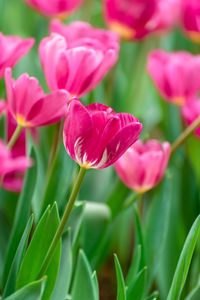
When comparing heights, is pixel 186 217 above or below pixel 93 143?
below

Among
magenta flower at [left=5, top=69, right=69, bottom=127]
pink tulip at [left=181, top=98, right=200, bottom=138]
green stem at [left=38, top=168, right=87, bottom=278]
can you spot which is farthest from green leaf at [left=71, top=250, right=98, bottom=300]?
pink tulip at [left=181, top=98, right=200, bottom=138]

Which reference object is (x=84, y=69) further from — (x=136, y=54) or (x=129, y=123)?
(x=136, y=54)

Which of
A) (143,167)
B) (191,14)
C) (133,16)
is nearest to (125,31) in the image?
(133,16)

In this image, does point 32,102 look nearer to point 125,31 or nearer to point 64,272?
point 64,272

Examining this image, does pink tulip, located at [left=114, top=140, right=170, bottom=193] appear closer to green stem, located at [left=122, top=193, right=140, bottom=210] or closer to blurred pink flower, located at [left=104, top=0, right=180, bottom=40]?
green stem, located at [left=122, top=193, right=140, bottom=210]

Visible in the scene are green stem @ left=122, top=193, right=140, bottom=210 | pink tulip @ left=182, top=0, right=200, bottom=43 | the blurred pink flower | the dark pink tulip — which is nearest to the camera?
the dark pink tulip

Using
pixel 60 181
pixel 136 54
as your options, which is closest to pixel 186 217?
pixel 60 181
